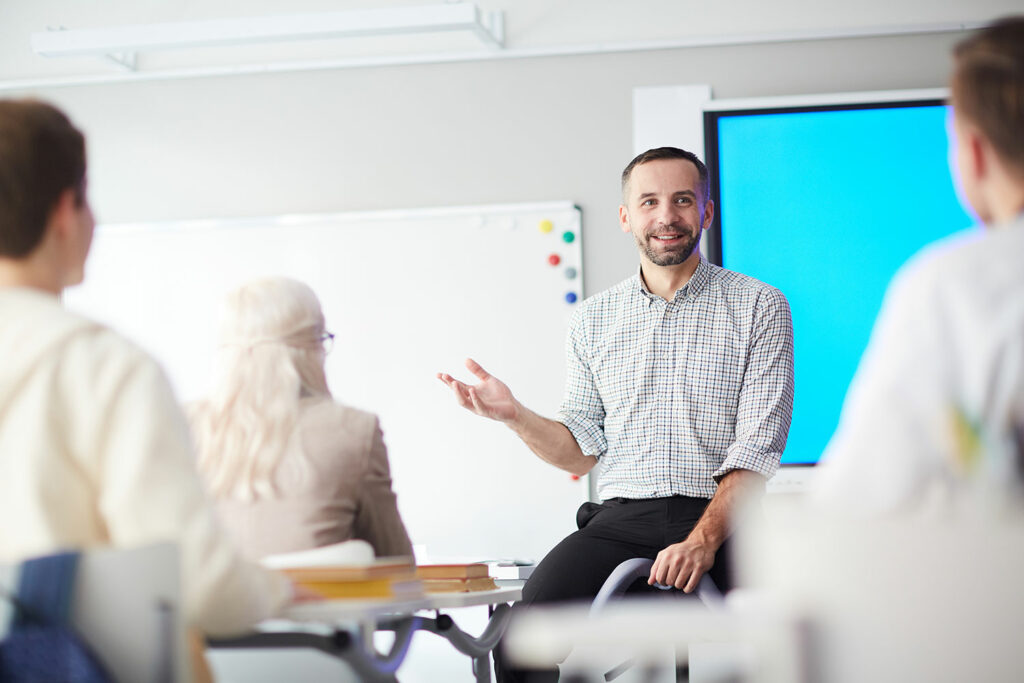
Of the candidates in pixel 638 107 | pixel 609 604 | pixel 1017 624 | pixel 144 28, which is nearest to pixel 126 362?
pixel 1017 624

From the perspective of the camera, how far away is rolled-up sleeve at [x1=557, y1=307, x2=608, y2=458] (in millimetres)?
2871

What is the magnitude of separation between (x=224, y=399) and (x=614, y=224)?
2278 millimetres

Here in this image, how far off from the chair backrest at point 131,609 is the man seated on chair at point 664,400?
141 centimetres

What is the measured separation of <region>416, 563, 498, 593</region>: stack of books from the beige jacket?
0.06 meters

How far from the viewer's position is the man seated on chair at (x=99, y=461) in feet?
3.86

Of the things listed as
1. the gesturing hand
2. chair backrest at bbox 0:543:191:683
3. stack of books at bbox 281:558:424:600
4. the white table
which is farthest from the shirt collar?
→ chair backrest at bbox 0:543:191:683

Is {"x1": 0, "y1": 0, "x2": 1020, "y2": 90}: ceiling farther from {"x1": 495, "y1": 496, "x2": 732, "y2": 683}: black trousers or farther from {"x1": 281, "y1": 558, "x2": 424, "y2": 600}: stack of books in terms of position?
{"x1": 281, "y1": 558, "x2": 424, "y2": 600}: stack of books

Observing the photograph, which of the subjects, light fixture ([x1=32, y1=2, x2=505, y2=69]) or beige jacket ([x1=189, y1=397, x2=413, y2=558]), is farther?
light fixture ([x1=32, y1=2, x2=505, y2=69])

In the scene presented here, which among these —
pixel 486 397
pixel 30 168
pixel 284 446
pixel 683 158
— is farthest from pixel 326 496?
pixel 683 158

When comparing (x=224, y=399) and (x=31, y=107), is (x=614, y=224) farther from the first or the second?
(x=31, y=107)

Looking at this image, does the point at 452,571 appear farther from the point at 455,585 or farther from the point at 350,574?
the point at 350,574

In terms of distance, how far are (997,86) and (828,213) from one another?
2768 millimetres

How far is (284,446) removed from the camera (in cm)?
185

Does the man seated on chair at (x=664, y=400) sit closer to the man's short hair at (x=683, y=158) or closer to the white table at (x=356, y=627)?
the man's short hair at (x=683, y=158)
